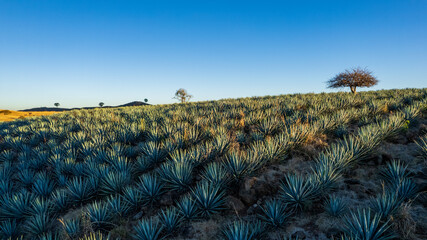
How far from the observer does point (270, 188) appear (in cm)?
344

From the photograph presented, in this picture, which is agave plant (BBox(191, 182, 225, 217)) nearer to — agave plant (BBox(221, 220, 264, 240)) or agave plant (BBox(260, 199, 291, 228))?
agave plant (BBox(221, 220, 264, 240))

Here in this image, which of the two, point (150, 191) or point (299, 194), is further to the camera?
point (150, 191)

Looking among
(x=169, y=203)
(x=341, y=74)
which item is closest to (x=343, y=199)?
(x=169, y=203)

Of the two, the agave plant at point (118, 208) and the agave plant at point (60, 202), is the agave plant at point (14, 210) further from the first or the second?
the agave plant at point (118, 208)

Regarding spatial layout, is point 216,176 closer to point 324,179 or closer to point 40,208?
point 324,179

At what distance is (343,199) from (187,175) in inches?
102

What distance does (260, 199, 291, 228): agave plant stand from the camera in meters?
2.76

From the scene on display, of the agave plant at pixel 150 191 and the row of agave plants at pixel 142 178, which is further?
the agave plant at pixel 150 191

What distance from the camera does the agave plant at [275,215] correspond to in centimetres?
276

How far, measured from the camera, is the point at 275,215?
279 cm

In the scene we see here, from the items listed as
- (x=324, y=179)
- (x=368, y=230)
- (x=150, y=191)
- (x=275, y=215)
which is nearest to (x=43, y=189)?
(x=150, y=191)

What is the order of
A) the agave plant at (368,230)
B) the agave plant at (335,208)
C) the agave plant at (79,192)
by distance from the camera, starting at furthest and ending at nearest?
the agave plant at (79,192) < the agave plant at (335,208) < the agave plant at (368,230)

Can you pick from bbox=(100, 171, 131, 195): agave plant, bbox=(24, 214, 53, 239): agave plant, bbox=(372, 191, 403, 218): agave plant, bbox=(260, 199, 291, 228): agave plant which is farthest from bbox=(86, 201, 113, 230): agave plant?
bbox=(372, 191, 403, 218): agave plant

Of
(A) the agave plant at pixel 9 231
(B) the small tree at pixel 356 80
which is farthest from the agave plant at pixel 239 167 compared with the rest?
(B) the small tree at pixel 356 80
